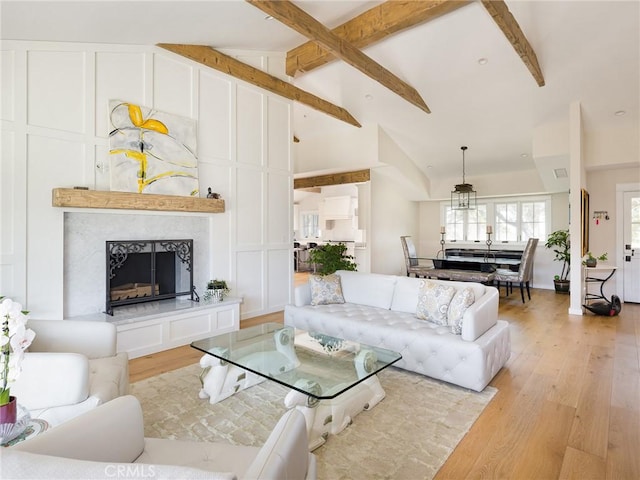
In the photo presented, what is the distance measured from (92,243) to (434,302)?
369 centimetres

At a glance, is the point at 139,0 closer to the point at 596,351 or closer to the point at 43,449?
the point at 43,449

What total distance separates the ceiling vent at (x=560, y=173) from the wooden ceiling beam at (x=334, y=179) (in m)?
3.60

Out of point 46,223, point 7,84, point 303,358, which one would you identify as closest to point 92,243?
point 46,223

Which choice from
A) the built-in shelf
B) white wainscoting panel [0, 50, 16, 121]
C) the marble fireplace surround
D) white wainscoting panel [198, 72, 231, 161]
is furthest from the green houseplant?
white wainscoting panel [0, 50, 16, 121]

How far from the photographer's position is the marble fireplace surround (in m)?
3.62

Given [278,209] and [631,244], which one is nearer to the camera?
[278,209]

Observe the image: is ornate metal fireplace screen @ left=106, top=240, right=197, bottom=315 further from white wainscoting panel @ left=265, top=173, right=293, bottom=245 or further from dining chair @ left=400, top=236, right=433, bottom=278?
dining chair @ left=400, top=236, right=433, bottom=278

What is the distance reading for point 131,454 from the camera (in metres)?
1.34

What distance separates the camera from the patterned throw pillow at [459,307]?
3117mm

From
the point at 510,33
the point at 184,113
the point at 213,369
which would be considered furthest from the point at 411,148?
the point at 213,369

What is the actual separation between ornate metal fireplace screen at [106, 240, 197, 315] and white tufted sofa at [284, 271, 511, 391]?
1501 mm

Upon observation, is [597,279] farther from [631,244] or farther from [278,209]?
[278,209]

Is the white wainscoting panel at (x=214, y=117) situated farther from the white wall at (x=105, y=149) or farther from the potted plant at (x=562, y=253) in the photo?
the potted plant at (x=562, y=253)

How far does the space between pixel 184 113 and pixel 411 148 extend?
5.14m
